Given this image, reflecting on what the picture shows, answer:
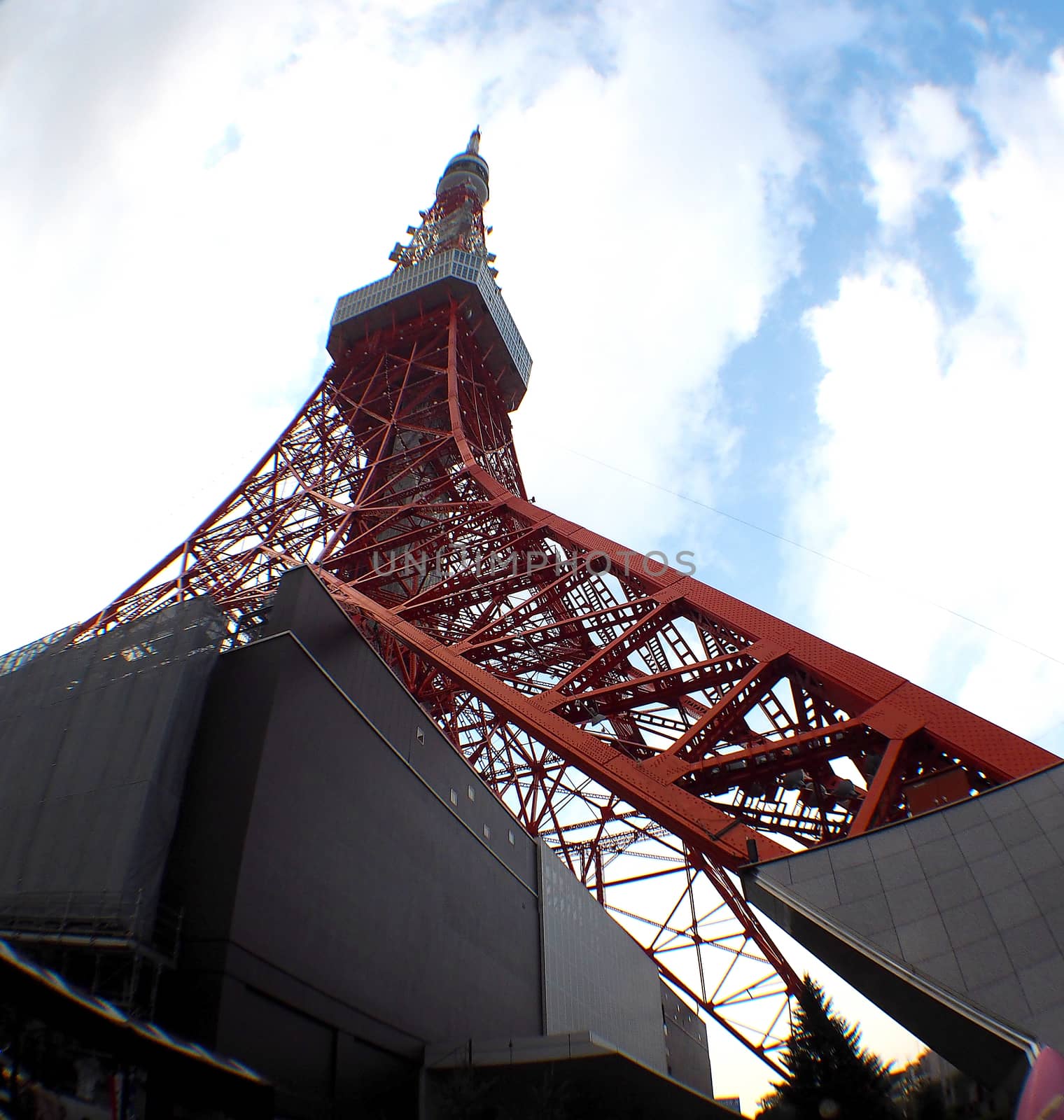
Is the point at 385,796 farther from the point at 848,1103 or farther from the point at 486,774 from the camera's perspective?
the point at 486,774

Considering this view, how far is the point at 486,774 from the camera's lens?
57.4 feet

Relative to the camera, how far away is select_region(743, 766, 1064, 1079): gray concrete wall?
4.76 m

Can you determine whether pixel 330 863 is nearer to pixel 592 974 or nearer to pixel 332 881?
pixel 332 881

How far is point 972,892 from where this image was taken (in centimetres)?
523

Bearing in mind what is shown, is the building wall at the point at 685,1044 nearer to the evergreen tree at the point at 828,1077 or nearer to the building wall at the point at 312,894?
the evergreen tree at the point at 828,1077

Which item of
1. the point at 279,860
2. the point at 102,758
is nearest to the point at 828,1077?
the point at 279,860

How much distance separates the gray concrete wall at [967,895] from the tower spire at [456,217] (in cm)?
2296

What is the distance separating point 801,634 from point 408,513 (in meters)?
9.51

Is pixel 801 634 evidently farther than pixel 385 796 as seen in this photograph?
No

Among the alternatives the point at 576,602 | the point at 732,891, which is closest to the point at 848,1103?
the point at 732,891

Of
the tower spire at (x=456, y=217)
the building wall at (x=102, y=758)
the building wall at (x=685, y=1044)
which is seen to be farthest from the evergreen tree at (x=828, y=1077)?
the tower spire at (x=456, y=217)

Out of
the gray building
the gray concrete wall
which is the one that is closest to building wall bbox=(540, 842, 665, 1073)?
the gray building

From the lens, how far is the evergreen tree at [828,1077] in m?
8.96

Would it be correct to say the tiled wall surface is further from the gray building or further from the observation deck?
the observation deck
